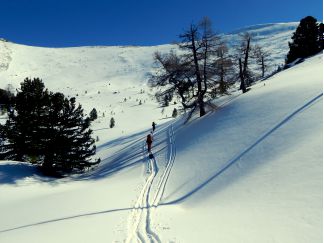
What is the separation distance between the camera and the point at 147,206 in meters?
11.3

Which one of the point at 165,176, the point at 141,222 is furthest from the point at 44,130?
the point at 141,222

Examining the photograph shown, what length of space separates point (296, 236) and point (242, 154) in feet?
22.8

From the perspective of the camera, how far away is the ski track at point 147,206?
840 cm

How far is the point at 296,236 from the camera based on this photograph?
7039 millimetres

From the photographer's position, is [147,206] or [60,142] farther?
[60,142]

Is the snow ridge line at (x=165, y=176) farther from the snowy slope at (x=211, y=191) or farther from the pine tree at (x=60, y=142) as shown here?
the pine tree at (x=60, y=142)

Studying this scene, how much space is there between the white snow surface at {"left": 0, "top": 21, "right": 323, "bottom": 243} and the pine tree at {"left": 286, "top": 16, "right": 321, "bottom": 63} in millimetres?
23278

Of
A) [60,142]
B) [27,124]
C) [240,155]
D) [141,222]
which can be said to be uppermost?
[27,124]

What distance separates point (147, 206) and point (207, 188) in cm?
245

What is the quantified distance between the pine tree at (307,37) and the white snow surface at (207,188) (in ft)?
76.4

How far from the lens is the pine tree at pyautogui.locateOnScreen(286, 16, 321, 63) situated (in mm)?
40500

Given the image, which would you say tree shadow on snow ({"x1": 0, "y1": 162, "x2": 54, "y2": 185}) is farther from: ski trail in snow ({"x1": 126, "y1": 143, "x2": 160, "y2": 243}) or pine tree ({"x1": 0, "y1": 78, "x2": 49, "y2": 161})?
ski trail in snow ({"x1": 126, "y1": 143, "x2": 160, "y2": 243})

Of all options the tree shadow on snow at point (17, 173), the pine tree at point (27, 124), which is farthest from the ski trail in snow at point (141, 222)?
the pine tree at point (27, 124)

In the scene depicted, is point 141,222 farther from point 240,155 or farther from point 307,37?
point 307,37
